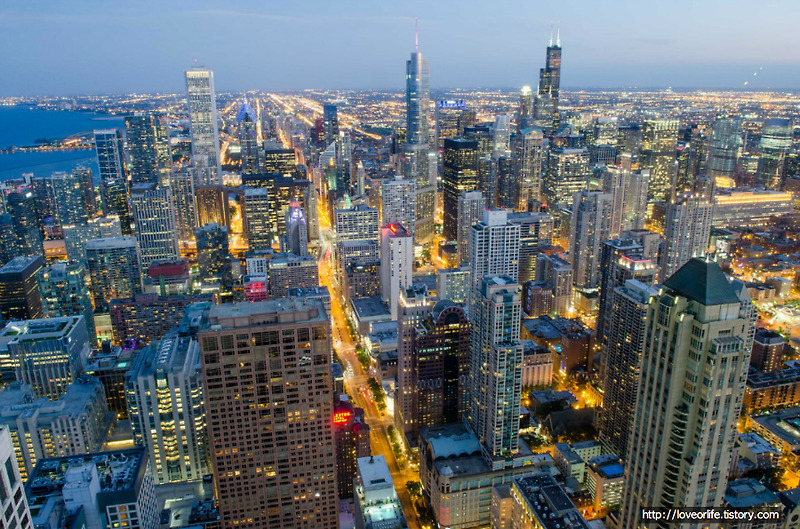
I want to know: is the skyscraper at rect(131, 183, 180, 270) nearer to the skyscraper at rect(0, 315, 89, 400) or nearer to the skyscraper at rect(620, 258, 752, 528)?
the skyscraper at rect(0, 315, 89, 400)

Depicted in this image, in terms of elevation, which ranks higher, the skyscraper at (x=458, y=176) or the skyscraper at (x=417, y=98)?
the skyscraper at (x=417, y=98)

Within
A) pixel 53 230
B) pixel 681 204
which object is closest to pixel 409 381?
pixel 681 204

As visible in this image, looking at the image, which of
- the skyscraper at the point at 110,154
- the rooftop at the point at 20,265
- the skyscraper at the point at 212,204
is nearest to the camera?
the rooftop at the point at 20,265

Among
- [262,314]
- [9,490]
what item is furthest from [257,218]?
[9,490]

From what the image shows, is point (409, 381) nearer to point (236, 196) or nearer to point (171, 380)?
point (171, 380)

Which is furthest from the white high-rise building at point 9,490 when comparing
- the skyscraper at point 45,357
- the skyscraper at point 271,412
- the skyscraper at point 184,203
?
the skyscraper at point 184,203

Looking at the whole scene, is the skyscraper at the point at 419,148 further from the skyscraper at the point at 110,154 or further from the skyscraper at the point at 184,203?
the skyscraper at the point at 110,154

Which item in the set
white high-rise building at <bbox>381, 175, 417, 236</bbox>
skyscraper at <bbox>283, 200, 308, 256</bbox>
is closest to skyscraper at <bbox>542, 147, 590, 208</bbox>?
white high-rise building at <bbox>381, 175, 417, 236</bbox>

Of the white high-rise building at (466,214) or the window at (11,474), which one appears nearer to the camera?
the window at (11,474)
